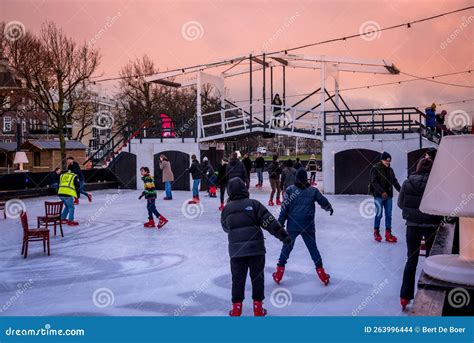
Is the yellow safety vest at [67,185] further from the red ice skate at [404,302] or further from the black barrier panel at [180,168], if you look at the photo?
the black barrier panel at [180,168]

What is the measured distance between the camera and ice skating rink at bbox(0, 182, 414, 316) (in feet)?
17.6

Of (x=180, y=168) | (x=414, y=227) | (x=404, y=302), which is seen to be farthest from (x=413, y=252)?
(x=180, y=168)

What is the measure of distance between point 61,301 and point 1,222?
7.89 m

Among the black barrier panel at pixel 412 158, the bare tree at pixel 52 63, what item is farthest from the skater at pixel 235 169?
the bare tree at pixel 52 63

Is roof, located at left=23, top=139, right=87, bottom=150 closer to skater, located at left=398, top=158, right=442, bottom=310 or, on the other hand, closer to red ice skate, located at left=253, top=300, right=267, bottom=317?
red ice skate, located at left=253, top=300, right=267, bottom=317

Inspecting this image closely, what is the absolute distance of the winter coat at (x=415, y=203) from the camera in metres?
5.08

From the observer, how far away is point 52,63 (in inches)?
1043

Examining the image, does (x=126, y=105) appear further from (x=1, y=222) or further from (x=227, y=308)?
(x=227, y=308)

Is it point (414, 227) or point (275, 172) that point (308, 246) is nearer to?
point (414, 227)

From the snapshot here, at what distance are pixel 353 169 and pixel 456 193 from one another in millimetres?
17457

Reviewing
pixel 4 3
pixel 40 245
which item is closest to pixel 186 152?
pixel 40 245

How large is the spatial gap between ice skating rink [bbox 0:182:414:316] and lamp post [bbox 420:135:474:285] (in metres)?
2.91

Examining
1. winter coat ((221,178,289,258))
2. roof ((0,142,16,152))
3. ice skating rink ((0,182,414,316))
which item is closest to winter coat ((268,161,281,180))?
ice skating rink ((0,182,414,316))

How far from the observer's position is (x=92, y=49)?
1134 inches
